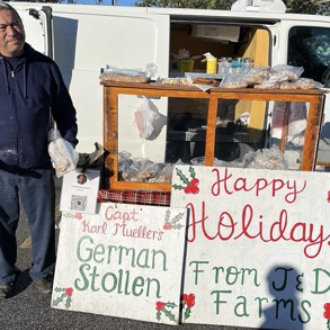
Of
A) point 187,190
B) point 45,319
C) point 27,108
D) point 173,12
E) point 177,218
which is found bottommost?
point 45,319

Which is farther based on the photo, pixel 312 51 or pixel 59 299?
pixel 312 51

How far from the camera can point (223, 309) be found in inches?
81.2

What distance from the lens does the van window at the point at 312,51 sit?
147 inches

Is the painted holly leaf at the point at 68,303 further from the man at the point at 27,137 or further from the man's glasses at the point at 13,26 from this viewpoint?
the man's glasses at the point at 13,26


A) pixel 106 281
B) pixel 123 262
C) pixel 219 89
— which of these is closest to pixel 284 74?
pixel 219 89

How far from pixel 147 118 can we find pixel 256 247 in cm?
181

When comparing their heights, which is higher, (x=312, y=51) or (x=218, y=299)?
(x=312, y=51)

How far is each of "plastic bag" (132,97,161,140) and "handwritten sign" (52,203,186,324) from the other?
1.37 meters

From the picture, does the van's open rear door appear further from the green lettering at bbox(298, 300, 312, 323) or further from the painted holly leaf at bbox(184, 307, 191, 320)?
the green lettering at bbox(298, 300, 312, 323)

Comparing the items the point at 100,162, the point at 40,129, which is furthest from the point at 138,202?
the point at 40,129

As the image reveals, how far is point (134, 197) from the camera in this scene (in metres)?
2.14

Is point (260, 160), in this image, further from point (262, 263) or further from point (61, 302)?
point (61, 302)

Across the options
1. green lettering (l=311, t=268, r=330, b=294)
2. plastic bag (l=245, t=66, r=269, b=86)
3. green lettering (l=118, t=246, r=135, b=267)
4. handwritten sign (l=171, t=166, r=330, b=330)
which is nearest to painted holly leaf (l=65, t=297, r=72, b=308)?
green lettering (l=118, t=246, r=135, b=267)

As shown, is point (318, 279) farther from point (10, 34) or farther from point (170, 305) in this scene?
point (10, 34)
